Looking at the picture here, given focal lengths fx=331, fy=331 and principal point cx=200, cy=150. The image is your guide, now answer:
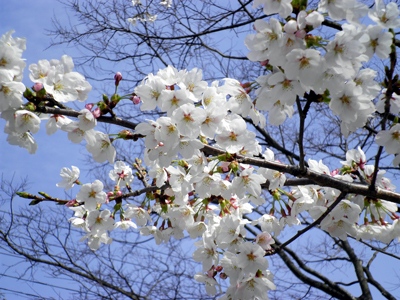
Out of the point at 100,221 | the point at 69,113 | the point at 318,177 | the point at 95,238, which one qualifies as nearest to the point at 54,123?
the point at 69,113

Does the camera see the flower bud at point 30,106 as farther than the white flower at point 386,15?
Yes

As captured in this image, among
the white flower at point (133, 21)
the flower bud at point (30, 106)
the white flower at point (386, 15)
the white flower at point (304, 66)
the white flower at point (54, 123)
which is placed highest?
the white flower at point (133, 21)

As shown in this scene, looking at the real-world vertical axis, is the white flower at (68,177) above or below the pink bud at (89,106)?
above

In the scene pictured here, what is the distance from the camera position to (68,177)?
2713 mm

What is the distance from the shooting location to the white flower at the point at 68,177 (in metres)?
2.70

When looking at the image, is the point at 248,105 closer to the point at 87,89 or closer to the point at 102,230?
the point at 87,89

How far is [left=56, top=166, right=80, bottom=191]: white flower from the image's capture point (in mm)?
2703

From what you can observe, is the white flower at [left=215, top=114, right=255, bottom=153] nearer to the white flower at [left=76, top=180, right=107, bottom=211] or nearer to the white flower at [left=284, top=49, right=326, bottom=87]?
the white flower at [left=284, top=49, right=326, bottom=87]

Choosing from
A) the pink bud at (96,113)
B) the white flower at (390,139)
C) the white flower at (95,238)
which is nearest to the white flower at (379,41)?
the white flower at (390,139)

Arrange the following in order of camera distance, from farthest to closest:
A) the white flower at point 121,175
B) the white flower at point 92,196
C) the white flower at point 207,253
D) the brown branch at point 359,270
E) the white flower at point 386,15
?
the brown branch at point 359,270
the white flower at point 121,175
the white flower at point 92,196
the white flower at point 207,253
the white flower at point 386,15

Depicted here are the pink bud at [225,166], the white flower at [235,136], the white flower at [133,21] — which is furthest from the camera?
Result: the white flower at [133,21]

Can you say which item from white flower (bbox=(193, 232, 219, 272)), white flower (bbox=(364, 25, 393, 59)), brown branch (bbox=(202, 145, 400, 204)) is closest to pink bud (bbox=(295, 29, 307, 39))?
white flower (bbox=(364, 25, 393, 59))

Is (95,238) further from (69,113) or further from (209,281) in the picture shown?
(69,113)

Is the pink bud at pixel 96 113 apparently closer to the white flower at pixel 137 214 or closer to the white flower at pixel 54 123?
the white flower at pixel 54 123
